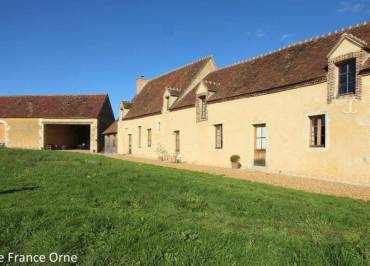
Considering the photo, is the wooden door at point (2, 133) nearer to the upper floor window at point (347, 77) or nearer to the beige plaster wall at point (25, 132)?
the beige plaster wall at point (25, 132)

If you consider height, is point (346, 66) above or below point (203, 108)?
above

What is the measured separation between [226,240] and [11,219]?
9.94ft

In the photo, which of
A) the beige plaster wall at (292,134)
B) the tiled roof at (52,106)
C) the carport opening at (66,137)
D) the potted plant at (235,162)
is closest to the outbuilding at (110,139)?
the tiled roof at (52,106)

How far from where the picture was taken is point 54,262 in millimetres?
3760

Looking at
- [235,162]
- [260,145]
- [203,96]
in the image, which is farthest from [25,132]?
[260,145]

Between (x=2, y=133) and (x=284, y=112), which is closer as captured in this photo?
(x=284, y=112)

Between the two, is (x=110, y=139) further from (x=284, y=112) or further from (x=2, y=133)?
(x=284, y=112)

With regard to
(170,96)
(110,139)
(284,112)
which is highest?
(170,96)

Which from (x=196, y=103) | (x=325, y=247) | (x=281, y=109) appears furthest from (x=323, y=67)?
(x=325, y=247)

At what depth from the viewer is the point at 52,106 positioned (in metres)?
36.3

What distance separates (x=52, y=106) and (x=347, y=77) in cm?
3119

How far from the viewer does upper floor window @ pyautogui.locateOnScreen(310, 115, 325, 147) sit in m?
13.3

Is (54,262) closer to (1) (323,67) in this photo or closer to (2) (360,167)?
(2) (360,167)

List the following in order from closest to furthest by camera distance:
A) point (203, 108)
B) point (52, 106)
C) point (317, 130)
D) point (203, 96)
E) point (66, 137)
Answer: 1. point (317, 130)
2. point (203, 96)
3. point (203, 108)
4. point (52, 106)
5. point (66, 137)
